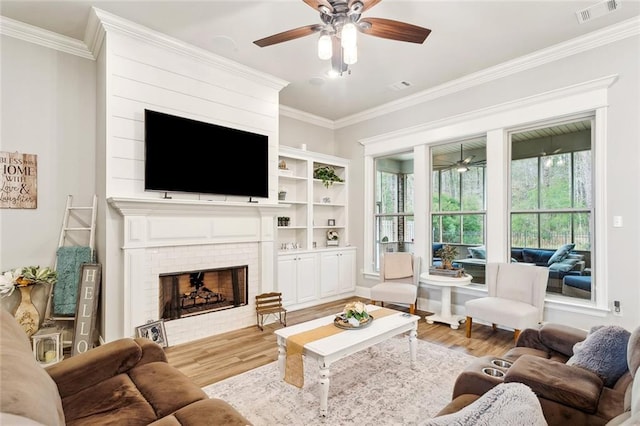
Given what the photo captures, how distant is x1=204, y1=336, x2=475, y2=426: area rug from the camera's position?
2227 millimetres

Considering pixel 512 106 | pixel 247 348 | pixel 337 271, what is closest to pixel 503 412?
pixel 247 348

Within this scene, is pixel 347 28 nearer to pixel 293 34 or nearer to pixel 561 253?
pixel 293 34

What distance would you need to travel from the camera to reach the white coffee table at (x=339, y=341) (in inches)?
87.5

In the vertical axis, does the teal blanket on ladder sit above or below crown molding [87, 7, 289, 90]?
below

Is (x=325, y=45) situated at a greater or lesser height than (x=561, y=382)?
greater

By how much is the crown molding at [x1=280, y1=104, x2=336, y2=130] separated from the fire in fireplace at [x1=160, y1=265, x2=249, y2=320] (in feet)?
Result: 8.91

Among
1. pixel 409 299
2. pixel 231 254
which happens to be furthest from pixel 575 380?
pixel 231 254

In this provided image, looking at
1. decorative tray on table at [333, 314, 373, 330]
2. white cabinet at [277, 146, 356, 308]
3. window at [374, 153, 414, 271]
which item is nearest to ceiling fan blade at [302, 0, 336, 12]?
decorative tray on table at [333, 314, 373, 330]

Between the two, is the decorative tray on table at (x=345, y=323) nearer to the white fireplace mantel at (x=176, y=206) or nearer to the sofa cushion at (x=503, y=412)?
the sofa cushion at (x=503, y=412)

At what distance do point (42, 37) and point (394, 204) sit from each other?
191 inches

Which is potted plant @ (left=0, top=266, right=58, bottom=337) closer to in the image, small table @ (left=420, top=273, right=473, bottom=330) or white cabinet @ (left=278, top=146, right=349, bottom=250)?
white cabinet @ (left=278, top=146, right=349, bottom=250)

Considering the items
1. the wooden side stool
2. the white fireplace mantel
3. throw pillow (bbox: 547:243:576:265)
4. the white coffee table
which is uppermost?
the white fireplace mantel

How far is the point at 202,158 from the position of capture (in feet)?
12.1

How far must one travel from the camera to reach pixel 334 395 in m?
2.49
